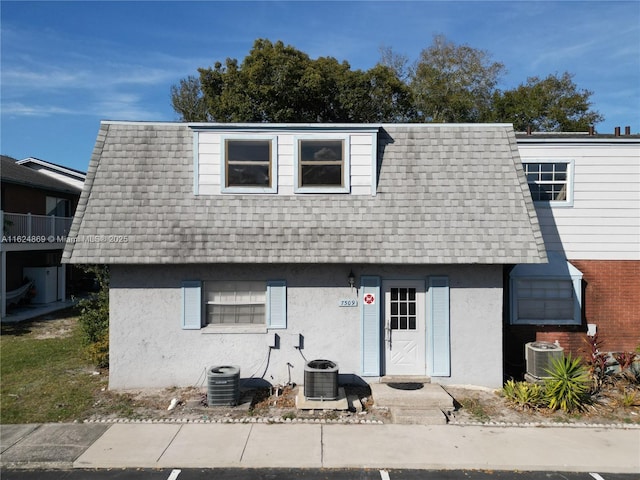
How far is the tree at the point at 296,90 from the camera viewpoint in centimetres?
3077

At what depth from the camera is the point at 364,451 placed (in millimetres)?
7324

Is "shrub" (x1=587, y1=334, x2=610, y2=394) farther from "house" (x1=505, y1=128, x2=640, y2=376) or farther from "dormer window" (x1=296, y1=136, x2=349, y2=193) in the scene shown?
"dormer window" (x1=296, y1=136, x2=349, y2=193)

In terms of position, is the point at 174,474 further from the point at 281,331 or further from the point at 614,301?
the point at 614,301

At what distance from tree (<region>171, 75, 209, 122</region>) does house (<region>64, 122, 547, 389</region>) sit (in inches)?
1298

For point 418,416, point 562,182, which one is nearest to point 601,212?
point 562,182

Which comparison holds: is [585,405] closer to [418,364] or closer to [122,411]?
[418,364]

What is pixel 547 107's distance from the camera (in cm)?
3575

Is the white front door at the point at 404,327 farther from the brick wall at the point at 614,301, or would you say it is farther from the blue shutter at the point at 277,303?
the brick wall at the point at 614,301

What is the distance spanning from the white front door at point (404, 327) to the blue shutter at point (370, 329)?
10.1 inches

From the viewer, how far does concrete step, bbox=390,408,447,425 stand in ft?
27.6

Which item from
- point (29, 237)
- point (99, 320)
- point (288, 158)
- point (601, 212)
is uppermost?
point (288, 158)

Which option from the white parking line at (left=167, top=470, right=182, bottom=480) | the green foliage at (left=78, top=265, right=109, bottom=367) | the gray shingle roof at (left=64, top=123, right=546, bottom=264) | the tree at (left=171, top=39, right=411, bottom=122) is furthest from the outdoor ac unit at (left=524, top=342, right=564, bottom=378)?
the tree at (left=171, top=39, right=411, bottom=122)

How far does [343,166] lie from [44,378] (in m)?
8.35

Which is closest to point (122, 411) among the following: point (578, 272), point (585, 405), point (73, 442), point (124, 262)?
point (73, 442)
